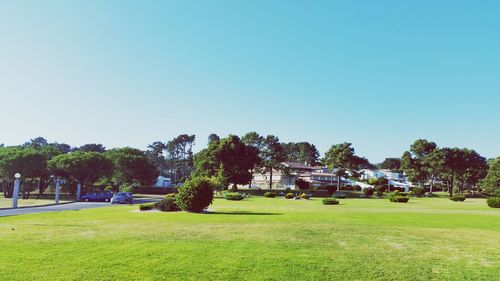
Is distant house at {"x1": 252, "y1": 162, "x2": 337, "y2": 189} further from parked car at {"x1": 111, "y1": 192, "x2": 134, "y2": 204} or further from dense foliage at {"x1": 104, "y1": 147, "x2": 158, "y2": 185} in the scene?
parked car at {"x1": 111, "y1": 192, "x2": 134, "y2": 204}

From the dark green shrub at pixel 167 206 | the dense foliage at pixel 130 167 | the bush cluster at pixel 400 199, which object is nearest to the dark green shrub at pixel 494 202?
the bush cluster at pixel 400 199

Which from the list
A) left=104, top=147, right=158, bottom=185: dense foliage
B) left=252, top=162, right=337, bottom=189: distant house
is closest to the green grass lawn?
left=104, top=147, right=158, bottom=185: dense foliage

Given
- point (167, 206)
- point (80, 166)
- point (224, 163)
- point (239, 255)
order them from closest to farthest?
point (239, 255)
point (167, 206)
point (80, 166)
point (224, 163)

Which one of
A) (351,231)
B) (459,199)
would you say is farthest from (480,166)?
(351,231)

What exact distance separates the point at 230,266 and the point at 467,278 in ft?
17.6

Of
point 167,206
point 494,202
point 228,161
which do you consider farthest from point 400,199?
point 167,206

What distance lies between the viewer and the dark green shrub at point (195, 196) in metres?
27.8

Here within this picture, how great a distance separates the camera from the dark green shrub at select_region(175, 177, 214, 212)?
27.8 metres

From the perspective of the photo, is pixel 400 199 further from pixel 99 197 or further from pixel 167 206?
pixel 99 197

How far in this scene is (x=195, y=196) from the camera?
90.9 ft

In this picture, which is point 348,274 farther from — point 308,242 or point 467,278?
point 308,242

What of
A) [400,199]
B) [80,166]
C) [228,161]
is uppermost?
[228,161]

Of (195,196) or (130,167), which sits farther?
(130,167)

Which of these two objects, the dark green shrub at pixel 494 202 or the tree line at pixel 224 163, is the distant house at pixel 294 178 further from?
the dark green shrub at pixel 494 202
